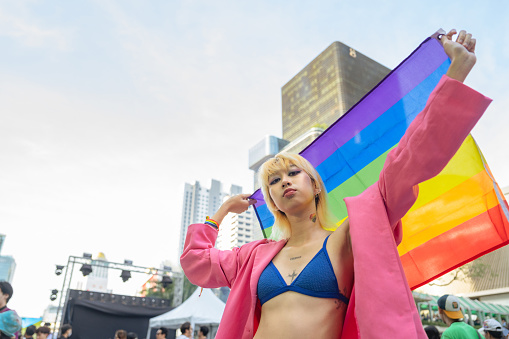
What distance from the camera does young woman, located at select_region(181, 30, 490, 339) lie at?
50.3 inches

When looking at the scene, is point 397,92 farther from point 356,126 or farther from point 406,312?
point 406,312

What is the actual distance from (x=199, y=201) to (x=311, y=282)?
137 meters

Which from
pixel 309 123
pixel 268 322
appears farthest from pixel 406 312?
pixel 309 123

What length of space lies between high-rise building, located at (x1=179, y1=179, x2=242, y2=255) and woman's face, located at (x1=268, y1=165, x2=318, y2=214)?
130 metres

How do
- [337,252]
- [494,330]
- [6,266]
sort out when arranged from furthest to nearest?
[6,266], [494,330], [337,252]

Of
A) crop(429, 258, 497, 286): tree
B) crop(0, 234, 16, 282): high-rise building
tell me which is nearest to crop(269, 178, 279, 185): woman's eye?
crop(429, 258, 497, 286): tree

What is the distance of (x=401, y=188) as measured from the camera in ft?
4.41

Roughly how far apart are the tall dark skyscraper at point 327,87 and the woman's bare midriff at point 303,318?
7906 centimetres

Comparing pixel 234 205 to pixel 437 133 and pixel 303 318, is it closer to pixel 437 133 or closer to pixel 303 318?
pixel 303 318

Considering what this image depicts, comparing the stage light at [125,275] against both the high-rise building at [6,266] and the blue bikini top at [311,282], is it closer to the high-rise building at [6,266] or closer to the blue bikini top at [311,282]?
the blue bikini top at [311,282]

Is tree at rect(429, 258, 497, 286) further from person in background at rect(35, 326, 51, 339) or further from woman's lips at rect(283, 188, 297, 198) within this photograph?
woman's lips at rect(283, 188, 297, 198)

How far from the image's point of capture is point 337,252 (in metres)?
1.64

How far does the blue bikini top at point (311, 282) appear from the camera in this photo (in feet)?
5.12

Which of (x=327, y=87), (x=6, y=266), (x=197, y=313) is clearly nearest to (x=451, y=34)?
(x=197, y=313)
